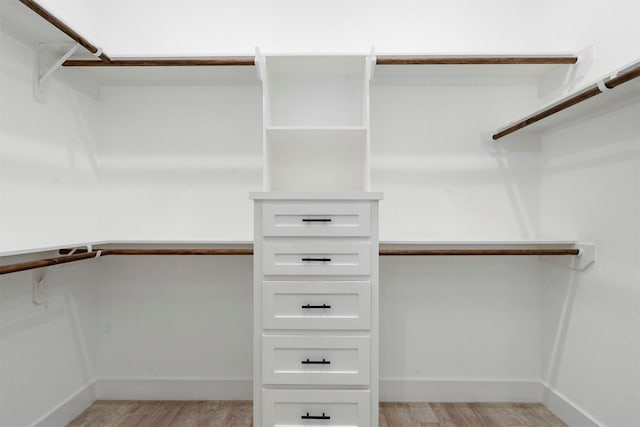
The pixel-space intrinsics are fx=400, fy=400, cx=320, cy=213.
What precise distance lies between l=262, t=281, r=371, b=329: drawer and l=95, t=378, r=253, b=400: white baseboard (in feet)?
2.46

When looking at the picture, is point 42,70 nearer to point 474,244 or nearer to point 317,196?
point 317,196

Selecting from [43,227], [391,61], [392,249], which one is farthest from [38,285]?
[391,61]

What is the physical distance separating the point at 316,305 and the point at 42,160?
4.70 ft

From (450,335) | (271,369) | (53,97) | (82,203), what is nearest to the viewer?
(271,369)

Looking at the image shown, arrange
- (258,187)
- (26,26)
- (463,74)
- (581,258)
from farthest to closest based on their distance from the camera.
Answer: (258,187)
(463,74)
(581,258)
(26,26)

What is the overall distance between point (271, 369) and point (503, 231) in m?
1.49

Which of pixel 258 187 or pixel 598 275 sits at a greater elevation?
pixel 258 187

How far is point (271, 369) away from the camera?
176cm

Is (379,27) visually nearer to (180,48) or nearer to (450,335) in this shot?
(180,48)

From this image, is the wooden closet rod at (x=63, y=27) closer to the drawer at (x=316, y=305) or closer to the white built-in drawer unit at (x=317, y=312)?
the white built-in drawer unit at (x=317, y=312)

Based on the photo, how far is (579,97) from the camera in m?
1.53

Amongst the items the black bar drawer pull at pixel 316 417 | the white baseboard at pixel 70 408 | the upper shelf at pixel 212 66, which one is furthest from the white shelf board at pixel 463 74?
the white baseboard at pixel 70 408

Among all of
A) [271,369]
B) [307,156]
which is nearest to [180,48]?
[307,156]

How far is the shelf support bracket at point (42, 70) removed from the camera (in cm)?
182
